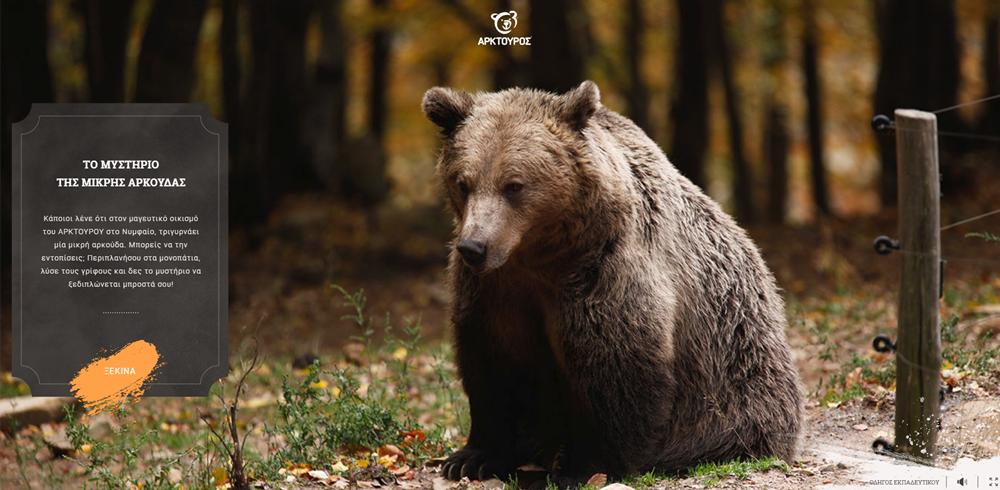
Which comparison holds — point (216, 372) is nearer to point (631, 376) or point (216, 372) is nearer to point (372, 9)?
point (631, 376)

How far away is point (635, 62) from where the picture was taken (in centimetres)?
1930

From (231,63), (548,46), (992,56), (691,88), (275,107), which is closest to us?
(548,46)

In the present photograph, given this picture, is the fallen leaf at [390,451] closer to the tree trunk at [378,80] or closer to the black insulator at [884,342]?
the black insulator at [884,342]

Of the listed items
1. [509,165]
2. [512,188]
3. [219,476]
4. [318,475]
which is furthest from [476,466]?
[509,165]

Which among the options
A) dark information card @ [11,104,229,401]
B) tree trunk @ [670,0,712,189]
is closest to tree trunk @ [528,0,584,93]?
tree trunk @ [670,0,712,189]

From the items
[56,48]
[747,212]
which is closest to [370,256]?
[747,212]

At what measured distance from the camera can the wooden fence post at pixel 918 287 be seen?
15.1ft

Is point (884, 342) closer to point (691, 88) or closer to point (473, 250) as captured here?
point (473, 250)

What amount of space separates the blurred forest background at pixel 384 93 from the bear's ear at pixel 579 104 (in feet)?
15.2

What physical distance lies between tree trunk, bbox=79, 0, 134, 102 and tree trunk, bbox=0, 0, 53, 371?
0.89m

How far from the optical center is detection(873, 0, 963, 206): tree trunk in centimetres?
1347

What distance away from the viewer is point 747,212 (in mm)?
19344

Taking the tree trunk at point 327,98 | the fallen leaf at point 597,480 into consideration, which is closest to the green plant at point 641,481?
the fallen leaf at point 597,480

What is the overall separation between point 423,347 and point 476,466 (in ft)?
13.8
